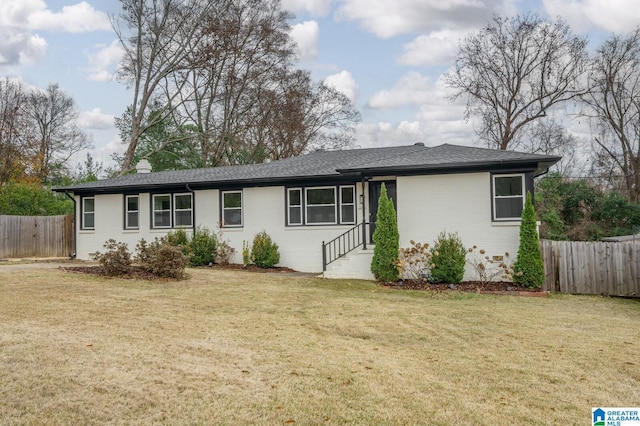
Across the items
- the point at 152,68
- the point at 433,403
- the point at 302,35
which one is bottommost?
the point at 433,403

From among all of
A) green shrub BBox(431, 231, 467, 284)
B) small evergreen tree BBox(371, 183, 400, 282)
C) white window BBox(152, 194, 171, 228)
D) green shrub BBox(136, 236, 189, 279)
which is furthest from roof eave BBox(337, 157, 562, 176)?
white window BBox(152, 194, 171, 228)

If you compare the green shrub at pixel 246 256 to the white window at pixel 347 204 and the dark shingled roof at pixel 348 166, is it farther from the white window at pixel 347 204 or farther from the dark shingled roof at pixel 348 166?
the white window at pixel 347 204

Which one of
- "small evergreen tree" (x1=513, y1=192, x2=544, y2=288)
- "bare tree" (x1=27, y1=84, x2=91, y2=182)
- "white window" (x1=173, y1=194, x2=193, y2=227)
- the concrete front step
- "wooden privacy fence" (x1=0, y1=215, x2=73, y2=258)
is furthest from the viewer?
"bare tree" (x1=27, y1=84, x2=91, y2=182)

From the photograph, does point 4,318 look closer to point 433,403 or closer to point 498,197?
point 433,403

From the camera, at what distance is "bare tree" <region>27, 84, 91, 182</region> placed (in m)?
33.7

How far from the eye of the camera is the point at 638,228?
22.0 meters

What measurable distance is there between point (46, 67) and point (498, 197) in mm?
19484

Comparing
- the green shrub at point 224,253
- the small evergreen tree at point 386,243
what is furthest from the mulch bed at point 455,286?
the green shrub at point 224,253

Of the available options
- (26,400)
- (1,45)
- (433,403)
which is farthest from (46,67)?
(433,403)

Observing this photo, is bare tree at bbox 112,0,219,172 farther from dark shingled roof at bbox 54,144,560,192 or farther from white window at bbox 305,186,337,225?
white window at bbox 305,186,337,225

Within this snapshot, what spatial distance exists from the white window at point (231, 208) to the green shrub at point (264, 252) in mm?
1371

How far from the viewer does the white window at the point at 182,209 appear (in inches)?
713

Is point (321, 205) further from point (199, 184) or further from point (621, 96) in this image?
point (621, 96)

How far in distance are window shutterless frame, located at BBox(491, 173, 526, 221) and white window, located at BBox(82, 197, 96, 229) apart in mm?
15021
